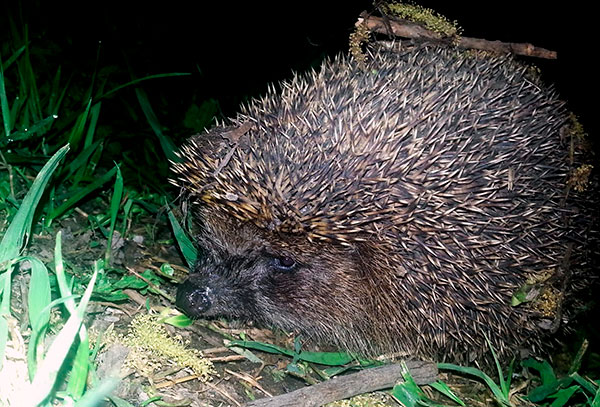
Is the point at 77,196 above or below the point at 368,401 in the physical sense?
above

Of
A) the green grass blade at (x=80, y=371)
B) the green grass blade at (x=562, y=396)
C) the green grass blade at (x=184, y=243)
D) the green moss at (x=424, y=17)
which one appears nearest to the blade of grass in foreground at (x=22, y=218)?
the green grass blade at (x=80, y=371)

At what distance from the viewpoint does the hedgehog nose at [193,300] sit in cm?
391

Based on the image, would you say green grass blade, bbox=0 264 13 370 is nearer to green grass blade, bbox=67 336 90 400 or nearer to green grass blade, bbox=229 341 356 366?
green grass blade, bbox=67 336 90 400

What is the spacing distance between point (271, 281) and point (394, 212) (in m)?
0.83

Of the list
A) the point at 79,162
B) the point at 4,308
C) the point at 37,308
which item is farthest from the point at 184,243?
the point at 4,308

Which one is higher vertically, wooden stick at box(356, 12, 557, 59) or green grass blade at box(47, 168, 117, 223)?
wooden stick at box(356, 12, 557, 59)

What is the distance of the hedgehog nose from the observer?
12.8 ft

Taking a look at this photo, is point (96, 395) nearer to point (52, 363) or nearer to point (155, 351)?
point (52, 363)

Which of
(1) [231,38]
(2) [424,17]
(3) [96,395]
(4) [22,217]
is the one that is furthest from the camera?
(1) [231,38]

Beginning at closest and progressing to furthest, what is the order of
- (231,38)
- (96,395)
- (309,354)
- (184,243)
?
(96,395)
(309,354)
(184,243)
(231,38)

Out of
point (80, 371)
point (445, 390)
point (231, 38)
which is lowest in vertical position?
point (445, 390)

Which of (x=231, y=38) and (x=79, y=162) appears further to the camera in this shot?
(x=231, y=38)

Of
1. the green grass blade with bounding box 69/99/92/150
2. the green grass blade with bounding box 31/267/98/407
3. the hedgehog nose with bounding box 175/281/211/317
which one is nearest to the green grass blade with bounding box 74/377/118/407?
the green grass blade with bounding box 31/267/98/407

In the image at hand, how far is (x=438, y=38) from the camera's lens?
4863 millimetres
